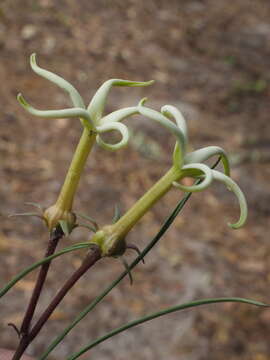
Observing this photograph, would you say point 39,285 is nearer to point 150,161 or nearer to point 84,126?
point 84,126

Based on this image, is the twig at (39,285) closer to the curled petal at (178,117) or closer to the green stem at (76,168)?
the green stem at (76,168)

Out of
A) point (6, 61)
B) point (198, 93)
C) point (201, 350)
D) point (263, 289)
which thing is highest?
point (198, 93)

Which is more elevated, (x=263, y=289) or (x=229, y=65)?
(x=229, y=65)

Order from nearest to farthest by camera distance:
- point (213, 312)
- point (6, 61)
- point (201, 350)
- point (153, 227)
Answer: point (201, 350) < point (213, 312) < point (153, 227) < point (6, 61)

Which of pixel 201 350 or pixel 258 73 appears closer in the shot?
pixel 201 350

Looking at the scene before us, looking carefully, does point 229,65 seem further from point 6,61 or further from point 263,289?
point 263,289

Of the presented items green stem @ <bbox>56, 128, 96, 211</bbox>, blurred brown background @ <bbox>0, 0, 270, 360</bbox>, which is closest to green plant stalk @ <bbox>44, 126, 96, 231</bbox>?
green stem @ <bbox>56, 128, 96, 211</bbox>

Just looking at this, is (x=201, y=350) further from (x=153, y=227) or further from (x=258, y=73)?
(x=258, y=73)

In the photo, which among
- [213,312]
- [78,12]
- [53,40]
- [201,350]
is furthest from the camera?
[78,12]

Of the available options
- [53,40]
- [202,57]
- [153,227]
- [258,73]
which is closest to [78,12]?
[53,40]
